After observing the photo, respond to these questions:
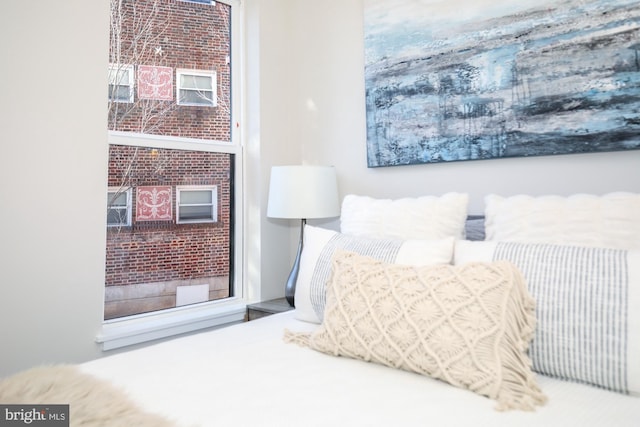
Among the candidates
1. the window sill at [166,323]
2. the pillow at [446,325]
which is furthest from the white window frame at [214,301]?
the pillow at [446,325]

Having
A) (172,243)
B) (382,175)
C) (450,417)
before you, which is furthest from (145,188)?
(450,417)

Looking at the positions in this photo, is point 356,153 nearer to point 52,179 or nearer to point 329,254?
point 329,254

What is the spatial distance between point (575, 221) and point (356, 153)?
1377mm

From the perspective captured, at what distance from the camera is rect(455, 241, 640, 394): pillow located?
1.03m

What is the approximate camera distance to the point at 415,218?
5.54 feet

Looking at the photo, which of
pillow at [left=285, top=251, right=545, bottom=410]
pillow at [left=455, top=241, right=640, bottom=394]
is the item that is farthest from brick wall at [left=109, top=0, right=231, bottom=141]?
pillow at [left=455, top=241, right=640, bottom=394]

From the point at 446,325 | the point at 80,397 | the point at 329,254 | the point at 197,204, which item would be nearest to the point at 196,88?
the point at 197,204

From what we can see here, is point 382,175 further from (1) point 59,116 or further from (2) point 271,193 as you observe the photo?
(1) point 59,116

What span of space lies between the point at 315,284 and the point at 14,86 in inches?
58.4

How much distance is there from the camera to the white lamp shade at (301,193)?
2234mm

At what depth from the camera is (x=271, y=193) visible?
2.34m

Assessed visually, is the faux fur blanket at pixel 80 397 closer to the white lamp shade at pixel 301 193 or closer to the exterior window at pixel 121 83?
the white lamp shade at pixel 301 193

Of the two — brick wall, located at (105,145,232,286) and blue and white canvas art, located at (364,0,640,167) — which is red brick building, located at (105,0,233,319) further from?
blue and white canvas art, located at (364,0,640,167)

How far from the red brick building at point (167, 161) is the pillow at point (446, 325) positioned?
138 centimetres
